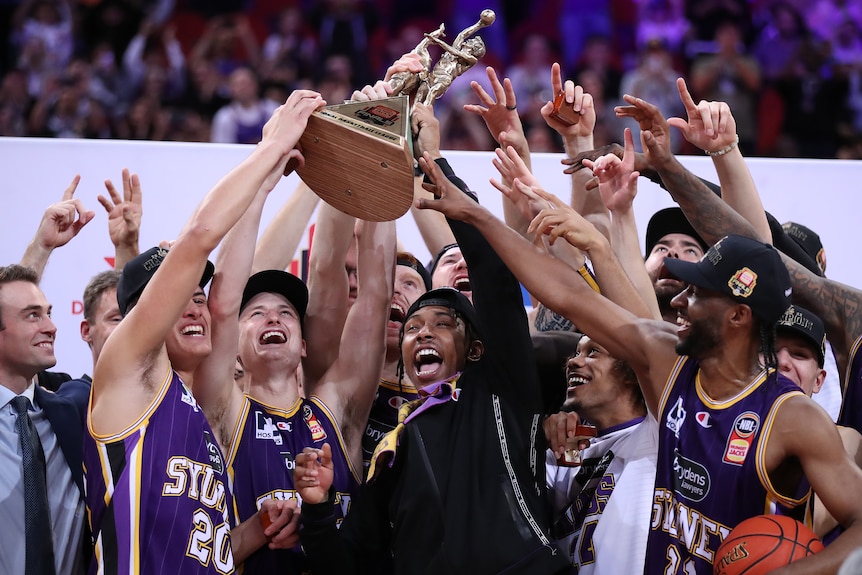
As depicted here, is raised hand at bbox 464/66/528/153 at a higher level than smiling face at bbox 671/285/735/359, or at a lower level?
higher

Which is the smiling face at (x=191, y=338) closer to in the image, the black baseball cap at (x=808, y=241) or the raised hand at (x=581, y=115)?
the raised hand at (x=581, y=115)

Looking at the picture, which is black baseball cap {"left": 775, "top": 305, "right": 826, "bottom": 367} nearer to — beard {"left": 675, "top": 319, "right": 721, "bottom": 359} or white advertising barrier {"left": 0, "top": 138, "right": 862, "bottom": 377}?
beard {"left": 675, "top": 319, "right": 721, "bottom": 359}

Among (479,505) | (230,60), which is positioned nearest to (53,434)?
(479,505)

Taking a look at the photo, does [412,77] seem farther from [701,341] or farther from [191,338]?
[701,341]

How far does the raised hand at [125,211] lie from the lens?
180 inches

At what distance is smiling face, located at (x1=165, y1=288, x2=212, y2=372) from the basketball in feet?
5.87

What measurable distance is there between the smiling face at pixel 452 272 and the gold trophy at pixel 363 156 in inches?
38.0

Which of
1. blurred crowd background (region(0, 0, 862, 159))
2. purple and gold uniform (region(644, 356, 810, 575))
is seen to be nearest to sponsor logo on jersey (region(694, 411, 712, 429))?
purple and gold uniform (region(644, 356, 810, 575))

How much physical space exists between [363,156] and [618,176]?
3.33 feet

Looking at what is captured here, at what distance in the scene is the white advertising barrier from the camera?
4.83 metres

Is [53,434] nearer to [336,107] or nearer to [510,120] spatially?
[336,107]

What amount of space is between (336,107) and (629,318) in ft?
3.81

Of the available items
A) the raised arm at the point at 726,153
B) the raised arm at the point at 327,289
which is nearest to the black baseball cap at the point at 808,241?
the raised arm at the point at 726,153

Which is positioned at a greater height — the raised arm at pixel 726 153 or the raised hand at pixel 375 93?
the raised hand at pixel 375 93
